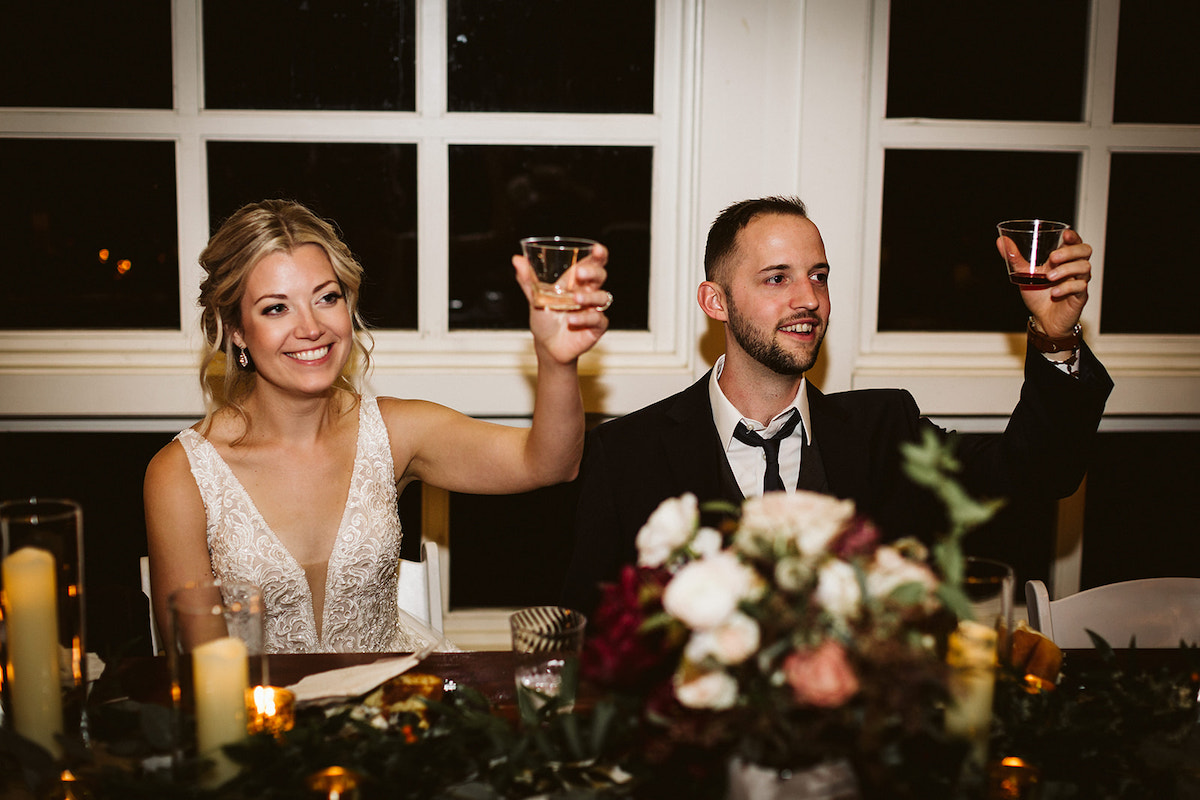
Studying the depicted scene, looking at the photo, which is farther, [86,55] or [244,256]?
[86,55]

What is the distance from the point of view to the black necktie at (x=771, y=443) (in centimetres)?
200

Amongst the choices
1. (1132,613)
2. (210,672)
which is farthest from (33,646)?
(1132,613)

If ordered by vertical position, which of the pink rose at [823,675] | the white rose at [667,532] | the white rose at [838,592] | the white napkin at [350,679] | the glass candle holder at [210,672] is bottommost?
the white napkin at [350,679]

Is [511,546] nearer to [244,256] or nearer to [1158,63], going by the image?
[244,256]

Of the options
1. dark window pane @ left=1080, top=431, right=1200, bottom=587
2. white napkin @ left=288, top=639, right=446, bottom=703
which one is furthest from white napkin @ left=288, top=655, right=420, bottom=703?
dark window pane @ left=1080, top=431, right=1200, bottom=587

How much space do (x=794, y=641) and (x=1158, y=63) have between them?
2561 millimetres

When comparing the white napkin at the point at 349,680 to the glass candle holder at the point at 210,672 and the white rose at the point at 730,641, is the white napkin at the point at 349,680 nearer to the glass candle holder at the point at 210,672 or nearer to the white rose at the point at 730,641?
the glass candle holder at the point at 210,672

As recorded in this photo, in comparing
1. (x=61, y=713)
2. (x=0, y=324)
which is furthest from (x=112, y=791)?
(x=0, y=324)

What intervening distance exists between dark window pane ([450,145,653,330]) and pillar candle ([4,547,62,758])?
5.01ft

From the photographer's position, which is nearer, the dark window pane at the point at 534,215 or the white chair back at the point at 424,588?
the white chair back at the point at 424,588

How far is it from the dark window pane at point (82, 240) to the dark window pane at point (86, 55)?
0.13 m

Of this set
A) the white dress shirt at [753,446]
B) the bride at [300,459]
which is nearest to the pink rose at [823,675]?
the bride at [300,459]


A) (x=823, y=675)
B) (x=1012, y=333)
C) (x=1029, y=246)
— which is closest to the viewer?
(x=823, y=675)

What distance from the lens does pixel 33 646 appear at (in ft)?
3.71
